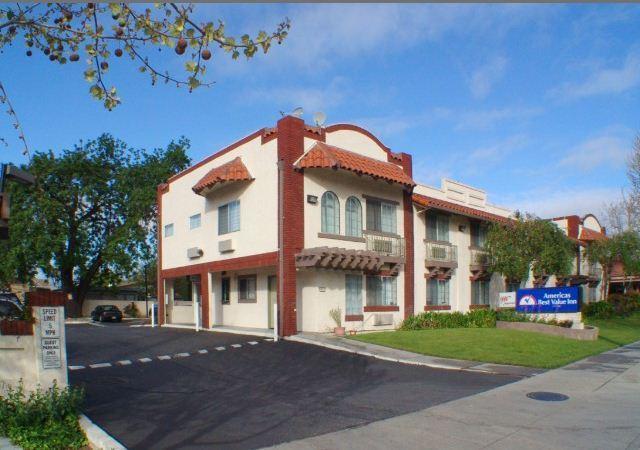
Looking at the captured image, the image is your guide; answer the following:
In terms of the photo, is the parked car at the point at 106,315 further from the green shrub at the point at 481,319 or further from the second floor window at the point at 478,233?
the green shrub at the point at 481,319

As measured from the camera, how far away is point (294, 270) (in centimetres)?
1984

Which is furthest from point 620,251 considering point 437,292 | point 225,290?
point 225,290

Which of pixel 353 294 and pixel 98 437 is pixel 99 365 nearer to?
pixel 98 437

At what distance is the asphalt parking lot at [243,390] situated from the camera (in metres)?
8.11

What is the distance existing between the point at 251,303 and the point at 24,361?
1489 centimetres

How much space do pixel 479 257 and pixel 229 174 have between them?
46.4 feet

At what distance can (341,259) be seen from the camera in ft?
65.1

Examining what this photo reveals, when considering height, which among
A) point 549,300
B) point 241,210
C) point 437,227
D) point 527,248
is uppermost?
point 241,210

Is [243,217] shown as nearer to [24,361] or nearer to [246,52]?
[24,361]

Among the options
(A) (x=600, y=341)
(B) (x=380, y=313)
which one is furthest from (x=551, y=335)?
(B) (x=380, y=313)

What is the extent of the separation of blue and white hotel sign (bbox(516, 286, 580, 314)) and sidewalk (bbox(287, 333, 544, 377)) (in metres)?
8.53

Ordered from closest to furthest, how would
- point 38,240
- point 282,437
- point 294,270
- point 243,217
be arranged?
1. point 282,437
2. point 294,270
3. point 243,217
4. point 38,240

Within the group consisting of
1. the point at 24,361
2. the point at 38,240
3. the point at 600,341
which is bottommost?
the point at 600,341

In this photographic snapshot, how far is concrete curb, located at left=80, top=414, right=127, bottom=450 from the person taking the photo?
698 cm
